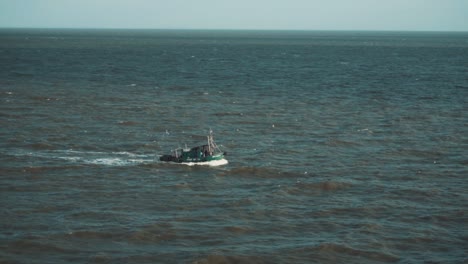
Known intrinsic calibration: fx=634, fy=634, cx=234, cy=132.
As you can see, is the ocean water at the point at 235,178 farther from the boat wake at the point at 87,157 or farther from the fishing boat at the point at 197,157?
the fishing boat at the point at 197,157

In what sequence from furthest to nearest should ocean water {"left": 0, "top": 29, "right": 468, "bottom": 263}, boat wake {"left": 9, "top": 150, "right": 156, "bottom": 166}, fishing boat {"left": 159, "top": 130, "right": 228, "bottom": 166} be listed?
fishing boat {"left": 159, "top": 130, "right": 228, "bottom": 166} → boat wake {"left": 9, "top": 150, "right": 156, "bottom": 166} → ocean water {"left": 0, "top": 29, "right": 468, "bottom": 263}

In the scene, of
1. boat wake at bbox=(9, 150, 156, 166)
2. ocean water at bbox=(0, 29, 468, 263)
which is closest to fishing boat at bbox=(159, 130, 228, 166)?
ocean water at bbox=(0, 29, 468, 263)

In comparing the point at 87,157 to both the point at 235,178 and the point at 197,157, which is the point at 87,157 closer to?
the point at 197,157

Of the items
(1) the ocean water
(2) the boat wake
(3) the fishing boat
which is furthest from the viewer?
(3) the fishing boat

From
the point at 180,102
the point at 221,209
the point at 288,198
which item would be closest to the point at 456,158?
the point at 288,198

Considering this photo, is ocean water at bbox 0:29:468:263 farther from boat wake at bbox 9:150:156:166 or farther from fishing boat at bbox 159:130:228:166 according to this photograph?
fishing boat at bbox 159:130:228:166

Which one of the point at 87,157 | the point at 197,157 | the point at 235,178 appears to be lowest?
the point at 235,178

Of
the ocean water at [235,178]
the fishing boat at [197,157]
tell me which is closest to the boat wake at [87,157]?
the ocean water at [235,178]

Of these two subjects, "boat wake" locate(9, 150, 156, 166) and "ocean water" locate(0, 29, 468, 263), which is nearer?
"ocean water" locate(0, 29, 468, 263)

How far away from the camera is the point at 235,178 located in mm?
54531

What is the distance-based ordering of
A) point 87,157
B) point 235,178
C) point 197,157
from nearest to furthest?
point 235,178 → point 197,157 → point 87,157

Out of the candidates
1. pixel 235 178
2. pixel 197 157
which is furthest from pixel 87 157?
pixel 235 178

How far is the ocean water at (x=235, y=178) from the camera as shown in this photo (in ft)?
127

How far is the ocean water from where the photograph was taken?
38.7 metres
